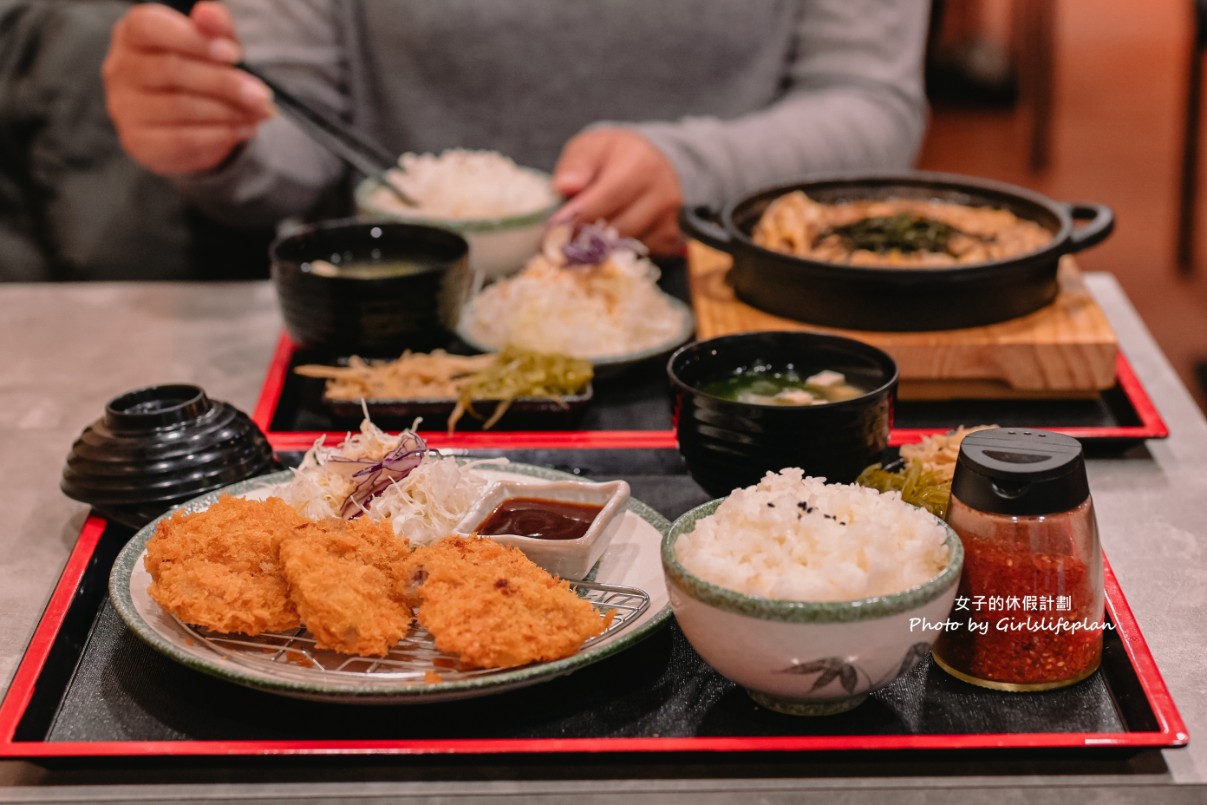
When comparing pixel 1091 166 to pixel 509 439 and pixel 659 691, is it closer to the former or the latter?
pixel 509 439

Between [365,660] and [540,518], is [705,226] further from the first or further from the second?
[365,660]

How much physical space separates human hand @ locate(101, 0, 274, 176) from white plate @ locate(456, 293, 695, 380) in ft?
2.64

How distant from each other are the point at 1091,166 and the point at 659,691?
6562 mm

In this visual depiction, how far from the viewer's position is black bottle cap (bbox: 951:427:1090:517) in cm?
125

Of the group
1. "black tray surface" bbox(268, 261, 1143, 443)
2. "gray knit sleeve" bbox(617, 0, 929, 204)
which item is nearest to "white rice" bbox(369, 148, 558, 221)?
"gray knit sleeve" bbox(617, 0, 929, 204)

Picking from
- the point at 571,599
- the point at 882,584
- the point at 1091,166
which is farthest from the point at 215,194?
the point at 1091,166

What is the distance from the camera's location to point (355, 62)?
10.9 feet

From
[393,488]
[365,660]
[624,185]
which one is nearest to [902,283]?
[624,185]

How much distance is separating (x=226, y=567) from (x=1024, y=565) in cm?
85

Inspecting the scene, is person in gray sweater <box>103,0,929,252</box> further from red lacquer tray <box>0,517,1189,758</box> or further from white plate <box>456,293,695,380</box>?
red lacquer tray <box>0,517,1189,758</box>

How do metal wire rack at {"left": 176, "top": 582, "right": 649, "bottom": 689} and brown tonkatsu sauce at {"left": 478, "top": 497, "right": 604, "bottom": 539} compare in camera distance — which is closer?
metal wire rack at {"left": 176, "top": 582, "right": 649, "bottom": 689}

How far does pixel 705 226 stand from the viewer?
2361 millimetres

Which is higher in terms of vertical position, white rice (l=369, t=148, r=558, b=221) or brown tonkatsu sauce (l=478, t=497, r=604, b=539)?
white rice (l=369, t=148, r=558, b=221)

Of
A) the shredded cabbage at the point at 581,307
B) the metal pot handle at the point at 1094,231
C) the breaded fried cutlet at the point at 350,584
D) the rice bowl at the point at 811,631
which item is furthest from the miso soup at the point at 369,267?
the rice bowl at the point at 811,631
